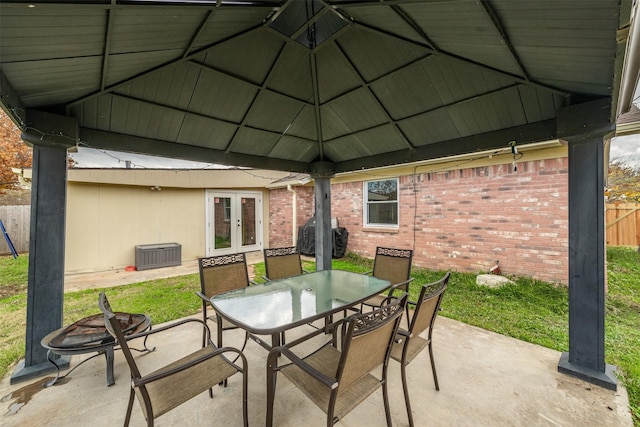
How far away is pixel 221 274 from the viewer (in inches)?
130

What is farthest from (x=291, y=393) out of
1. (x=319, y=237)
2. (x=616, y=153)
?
(x=616, y=153)

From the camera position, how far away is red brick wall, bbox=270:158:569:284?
4.80 m

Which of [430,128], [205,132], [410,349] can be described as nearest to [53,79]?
[205,132]

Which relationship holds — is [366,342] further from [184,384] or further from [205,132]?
[205,132]

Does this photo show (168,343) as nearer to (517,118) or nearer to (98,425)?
(98,425)

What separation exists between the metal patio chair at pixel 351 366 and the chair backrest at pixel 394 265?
190 centimetres

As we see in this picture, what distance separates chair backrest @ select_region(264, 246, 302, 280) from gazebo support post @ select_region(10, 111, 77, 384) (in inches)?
88.1

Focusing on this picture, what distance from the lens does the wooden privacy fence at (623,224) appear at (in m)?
7.33

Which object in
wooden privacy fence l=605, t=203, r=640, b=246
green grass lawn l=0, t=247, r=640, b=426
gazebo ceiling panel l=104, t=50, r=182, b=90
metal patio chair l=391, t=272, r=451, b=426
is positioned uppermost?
gazebo ceiling panel l=104, t=50, r=182, b=90

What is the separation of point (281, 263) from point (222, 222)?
6.05 meters

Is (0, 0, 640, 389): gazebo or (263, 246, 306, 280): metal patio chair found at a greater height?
(0, 0, 640, 389): gazebo

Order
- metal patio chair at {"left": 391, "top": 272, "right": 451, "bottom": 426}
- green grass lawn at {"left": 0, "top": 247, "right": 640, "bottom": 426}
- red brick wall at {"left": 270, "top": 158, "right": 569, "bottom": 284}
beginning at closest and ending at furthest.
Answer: metal patio chair at {"left": 391, "top": 272, "right": 451, "bottom": 426}
green grass lawn at {"left": 0, "top": 247, "right": 640, "bottom": 426}
red brick wall at {"left": 270, "top": 158, "right": 569, "bottom": 284}

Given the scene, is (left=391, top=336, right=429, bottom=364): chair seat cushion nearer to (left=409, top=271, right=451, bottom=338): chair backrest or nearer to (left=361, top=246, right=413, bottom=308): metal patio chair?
(left=409, top=271, right=451, bottom=338): chair backrest

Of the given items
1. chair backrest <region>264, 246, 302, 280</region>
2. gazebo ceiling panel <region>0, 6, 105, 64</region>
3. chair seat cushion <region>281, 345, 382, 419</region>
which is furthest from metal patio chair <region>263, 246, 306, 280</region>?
gazebo ceiling panel <region>0, 6, 105, 64</region>
